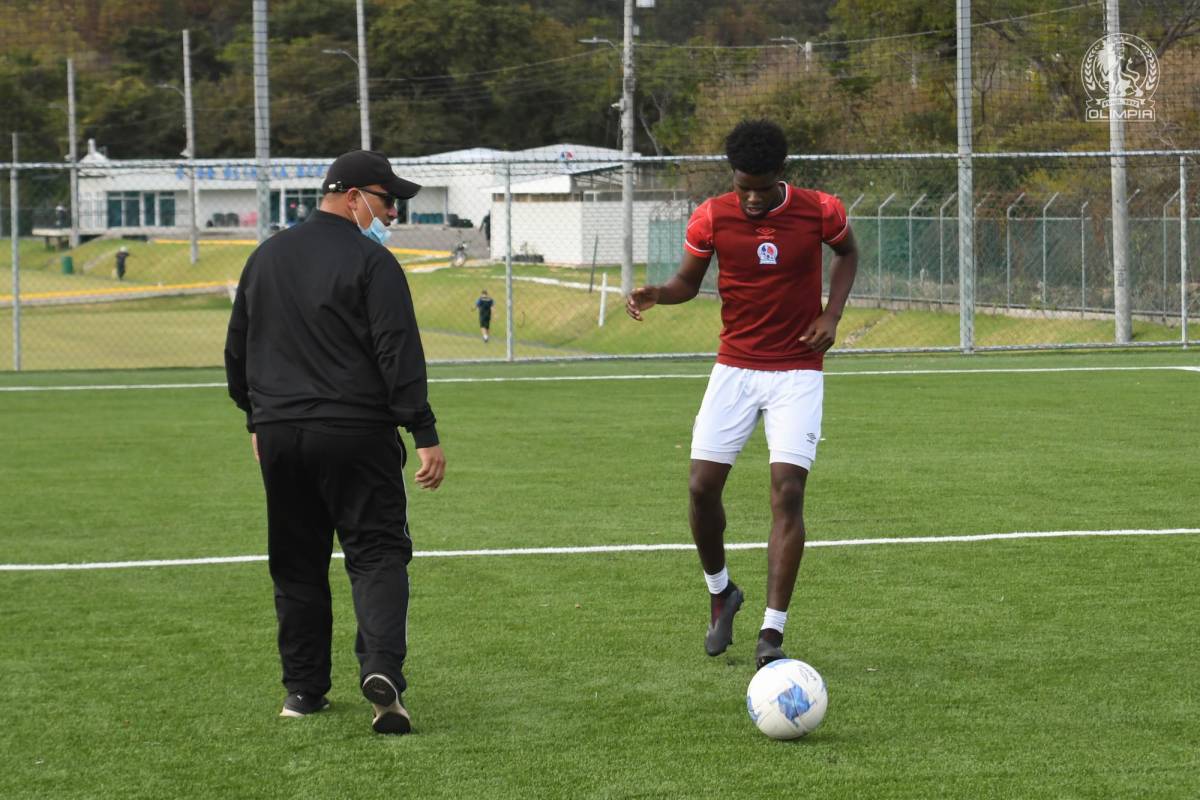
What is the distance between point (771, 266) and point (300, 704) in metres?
2.34

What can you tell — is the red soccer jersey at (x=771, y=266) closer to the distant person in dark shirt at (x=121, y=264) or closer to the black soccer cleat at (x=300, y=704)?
the black soccer cleat at (x=300, y=704)

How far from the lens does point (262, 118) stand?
60.8 ft

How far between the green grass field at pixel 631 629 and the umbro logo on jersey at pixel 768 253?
146 cm

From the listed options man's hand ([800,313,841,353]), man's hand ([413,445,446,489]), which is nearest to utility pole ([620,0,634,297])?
man's hand ([800,313,841,353])

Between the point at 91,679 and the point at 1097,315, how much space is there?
75.8ft

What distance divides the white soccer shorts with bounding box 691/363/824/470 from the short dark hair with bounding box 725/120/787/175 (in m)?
0.77

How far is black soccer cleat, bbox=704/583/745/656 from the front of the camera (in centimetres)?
642

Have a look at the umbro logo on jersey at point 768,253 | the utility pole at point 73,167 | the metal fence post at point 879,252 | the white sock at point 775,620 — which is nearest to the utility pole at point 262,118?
the utility pole at point 73,167

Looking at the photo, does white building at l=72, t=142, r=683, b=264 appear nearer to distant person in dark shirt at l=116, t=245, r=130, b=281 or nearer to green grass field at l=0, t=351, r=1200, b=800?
distant person in dark shirt at l=116, t=245, r=130, b=281

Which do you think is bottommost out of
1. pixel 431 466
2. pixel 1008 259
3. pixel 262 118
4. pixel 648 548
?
pixel 648 548

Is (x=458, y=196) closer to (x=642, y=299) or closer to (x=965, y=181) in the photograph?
(x=965, y=181)

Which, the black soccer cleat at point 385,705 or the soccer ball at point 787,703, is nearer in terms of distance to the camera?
the soccer ball at point 787,703

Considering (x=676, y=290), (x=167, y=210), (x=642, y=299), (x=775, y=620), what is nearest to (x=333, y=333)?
(x=642, y=299)

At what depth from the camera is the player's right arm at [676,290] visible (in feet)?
21.5
